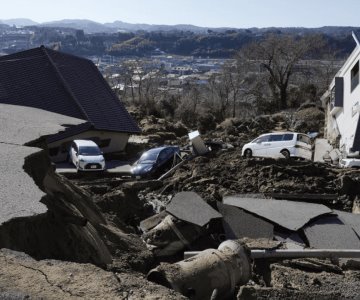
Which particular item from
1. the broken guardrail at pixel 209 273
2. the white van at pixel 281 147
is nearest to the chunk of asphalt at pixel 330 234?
the broken guardrail at pixel 209 273

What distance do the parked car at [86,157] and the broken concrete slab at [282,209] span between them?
1006 cm

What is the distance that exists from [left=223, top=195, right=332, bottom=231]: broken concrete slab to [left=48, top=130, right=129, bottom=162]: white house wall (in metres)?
14.2

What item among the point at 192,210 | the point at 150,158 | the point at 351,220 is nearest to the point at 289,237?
the point at 351,220

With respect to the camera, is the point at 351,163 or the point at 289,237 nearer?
the point at 289,237

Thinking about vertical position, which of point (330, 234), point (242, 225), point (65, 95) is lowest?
point (330, 234)


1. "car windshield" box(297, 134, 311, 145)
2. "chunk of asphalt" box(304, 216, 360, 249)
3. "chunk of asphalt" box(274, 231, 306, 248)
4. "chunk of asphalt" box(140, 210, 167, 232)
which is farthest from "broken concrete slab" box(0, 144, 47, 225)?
"car windshield" box(297, 134, 311, 145)

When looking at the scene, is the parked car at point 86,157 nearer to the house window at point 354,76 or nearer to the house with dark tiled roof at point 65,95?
the house with dark tiled roof at point 65,95

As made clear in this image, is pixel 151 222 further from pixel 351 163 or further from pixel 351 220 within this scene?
pixel 351 163

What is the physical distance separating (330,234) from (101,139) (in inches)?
785

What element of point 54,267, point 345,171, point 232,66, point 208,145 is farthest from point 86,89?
point 232,66

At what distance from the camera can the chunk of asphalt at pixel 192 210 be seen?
41.4 feet

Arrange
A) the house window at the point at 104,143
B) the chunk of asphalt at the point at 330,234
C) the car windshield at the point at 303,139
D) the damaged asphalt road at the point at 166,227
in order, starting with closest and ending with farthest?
the damaged asphalt road at the point at 166,227 → the chunk of asphalt at the point at 330,234 → the car windshield at the point at 303,139 → the house window at the point at 104,143

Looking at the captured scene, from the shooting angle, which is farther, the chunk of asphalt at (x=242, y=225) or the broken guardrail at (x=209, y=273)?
the chunk of asphalt at (x=242, y=225)

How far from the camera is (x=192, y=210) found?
13.0m
